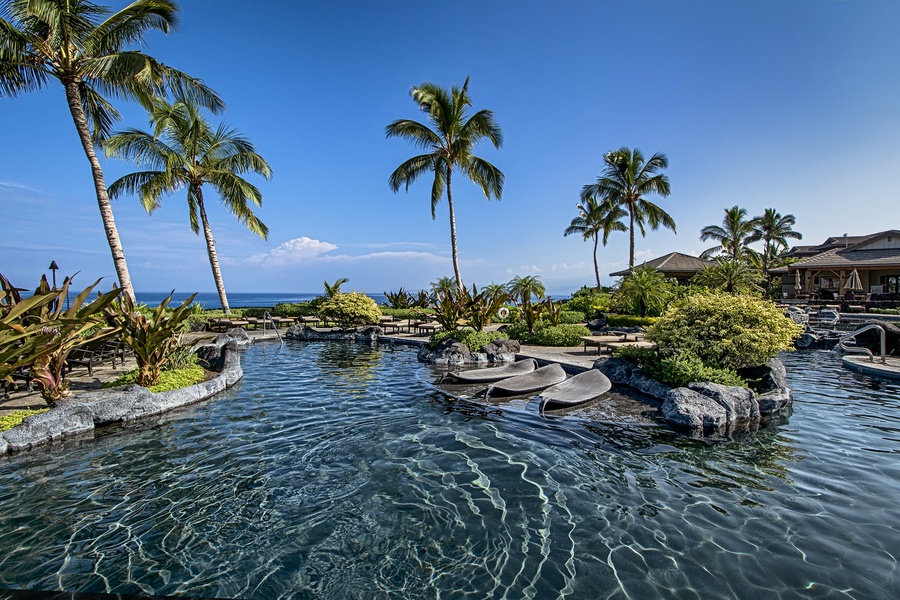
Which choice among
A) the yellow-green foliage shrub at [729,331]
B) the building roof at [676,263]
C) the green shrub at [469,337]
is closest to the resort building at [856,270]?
the building roof at [676,263]

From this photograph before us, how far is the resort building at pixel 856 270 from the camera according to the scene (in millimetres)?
27453

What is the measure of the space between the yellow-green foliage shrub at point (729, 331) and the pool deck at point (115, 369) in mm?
2543

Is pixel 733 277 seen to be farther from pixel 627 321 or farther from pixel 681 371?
pixel 681 371

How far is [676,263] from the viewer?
114 feet

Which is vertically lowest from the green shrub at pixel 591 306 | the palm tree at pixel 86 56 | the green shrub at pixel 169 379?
the green shrub at pixel 169 379

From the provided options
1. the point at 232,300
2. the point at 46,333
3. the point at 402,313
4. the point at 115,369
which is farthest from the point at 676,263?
the point at 232,300

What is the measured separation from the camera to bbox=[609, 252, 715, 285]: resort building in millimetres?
33781

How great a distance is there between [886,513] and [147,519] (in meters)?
7.45

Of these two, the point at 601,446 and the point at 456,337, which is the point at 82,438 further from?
the point at 456,337

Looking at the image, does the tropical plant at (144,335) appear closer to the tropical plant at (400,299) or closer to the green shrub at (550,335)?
the green shrub at (550,335)

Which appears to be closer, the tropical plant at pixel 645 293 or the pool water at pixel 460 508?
the pool water at pixel 460 508

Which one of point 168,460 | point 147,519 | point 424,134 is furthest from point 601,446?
point 424,134

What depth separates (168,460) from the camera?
5602mm

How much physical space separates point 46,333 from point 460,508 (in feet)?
22.8
